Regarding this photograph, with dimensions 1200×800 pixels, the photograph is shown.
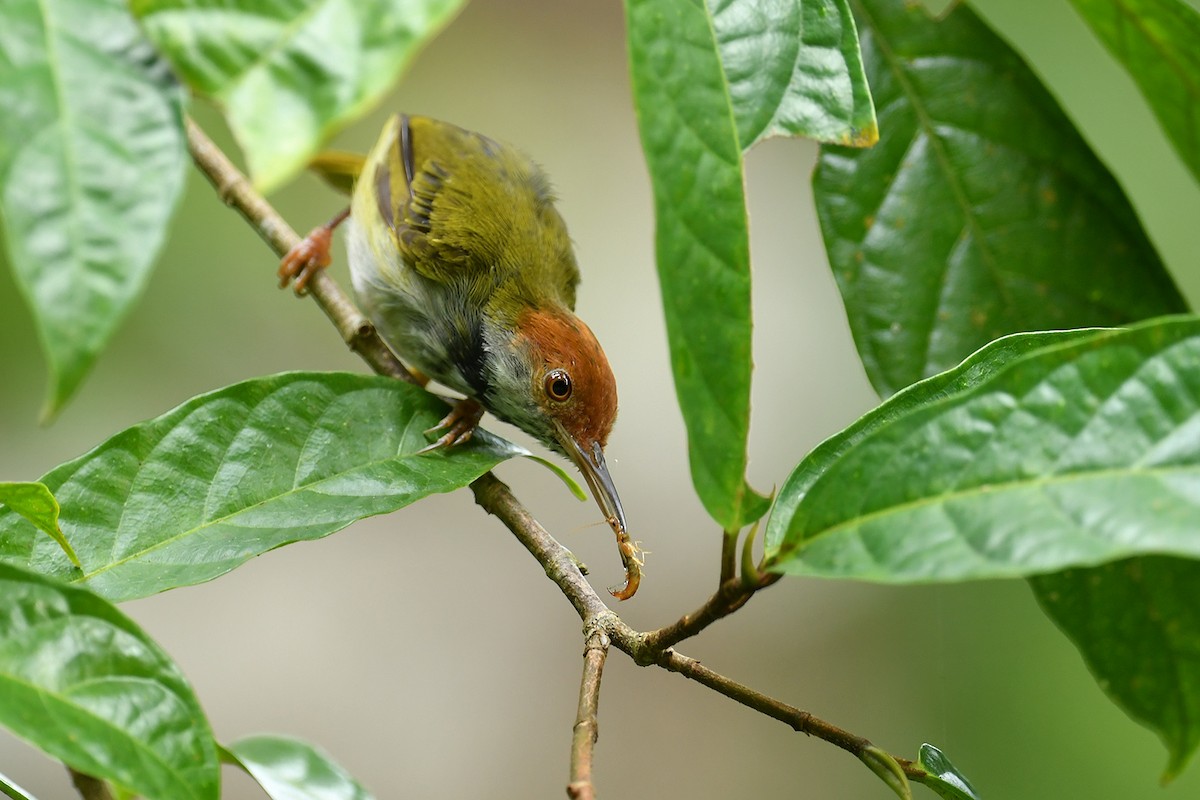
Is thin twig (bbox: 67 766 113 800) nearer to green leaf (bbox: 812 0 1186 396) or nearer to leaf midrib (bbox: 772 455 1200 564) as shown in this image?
leaf midrib (bbox: 772 455 1200 564)

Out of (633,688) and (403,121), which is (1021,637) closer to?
(633,688)

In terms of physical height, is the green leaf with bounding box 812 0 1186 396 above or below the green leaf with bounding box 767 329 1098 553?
above

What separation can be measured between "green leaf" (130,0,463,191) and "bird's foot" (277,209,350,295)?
1735mm

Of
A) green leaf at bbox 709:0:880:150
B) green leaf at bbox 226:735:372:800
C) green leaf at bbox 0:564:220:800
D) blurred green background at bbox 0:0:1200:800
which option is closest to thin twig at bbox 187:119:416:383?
green leaf at bbox 226:735:372:800

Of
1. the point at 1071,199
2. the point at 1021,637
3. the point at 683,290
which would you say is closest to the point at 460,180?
the point at 1071,199

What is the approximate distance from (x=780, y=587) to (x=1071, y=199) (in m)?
3.59

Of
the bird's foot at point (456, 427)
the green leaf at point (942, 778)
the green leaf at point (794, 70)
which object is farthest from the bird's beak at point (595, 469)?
the green leaf at point (794, 70)

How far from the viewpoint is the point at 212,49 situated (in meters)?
0.96

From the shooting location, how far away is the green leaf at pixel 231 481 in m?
1.50

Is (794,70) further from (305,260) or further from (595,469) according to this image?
(305,260)

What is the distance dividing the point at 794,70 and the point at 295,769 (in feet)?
4.81

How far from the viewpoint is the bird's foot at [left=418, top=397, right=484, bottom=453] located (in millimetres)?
2004

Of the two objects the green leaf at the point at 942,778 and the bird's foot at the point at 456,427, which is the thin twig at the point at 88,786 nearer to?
the bird's foot at the point at 456,427

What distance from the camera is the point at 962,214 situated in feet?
6.92
